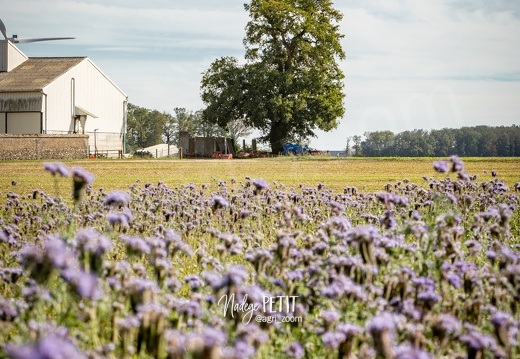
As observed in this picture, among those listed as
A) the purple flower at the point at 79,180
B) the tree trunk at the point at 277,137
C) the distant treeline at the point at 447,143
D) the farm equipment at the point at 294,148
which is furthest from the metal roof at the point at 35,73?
the purple flower at the point at 79,180

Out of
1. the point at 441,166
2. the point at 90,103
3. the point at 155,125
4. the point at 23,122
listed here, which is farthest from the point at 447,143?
the point at 155,125

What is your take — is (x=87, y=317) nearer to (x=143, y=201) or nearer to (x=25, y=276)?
(x=25, y=276)

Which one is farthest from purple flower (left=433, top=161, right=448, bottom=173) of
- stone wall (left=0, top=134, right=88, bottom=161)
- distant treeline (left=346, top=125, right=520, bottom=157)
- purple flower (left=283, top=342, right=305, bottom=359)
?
distant treeline (left=346, top=125, right=520, bottom=157)

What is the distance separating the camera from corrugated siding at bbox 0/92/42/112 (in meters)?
48.6

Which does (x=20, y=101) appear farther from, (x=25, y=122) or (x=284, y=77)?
(x=284, y=77)

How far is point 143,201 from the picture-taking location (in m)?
9.05

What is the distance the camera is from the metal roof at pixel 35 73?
49656 mm

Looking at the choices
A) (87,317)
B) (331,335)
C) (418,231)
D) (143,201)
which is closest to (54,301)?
(87,317)

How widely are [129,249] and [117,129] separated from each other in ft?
186

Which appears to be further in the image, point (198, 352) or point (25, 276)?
point (25, 276)

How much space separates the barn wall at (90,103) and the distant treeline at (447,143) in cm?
2276

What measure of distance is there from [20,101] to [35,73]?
4850mm

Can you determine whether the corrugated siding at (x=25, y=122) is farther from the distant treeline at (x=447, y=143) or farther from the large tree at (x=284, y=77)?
the distant treeline at (x=447, y=143)

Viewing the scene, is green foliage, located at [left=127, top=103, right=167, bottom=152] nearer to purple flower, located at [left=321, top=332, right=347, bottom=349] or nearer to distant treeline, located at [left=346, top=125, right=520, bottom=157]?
distant treeline, located at [left=346, top=125, right=520, bottom=157]
